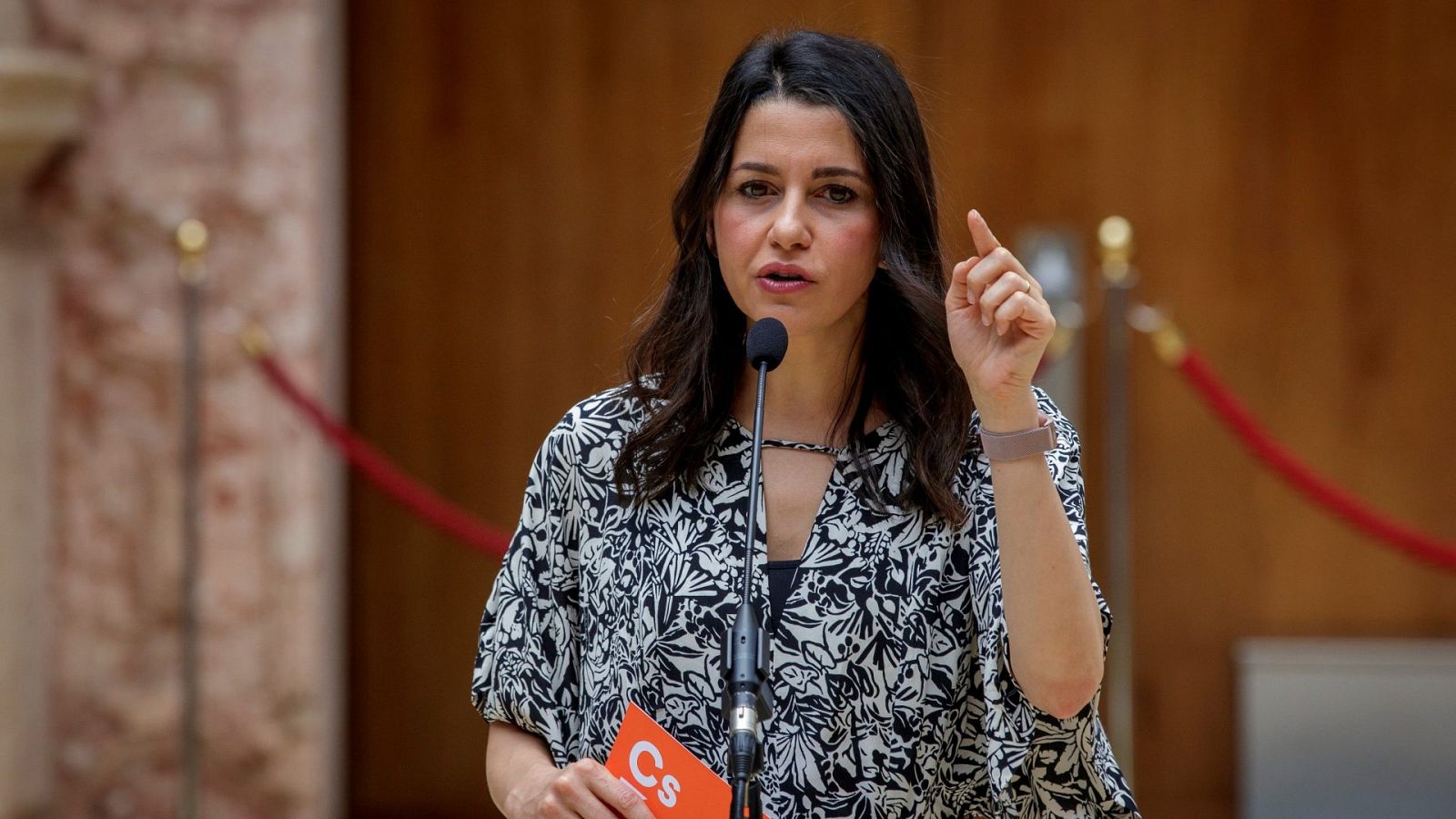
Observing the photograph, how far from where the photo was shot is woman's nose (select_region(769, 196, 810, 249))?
Result: 1793 mm

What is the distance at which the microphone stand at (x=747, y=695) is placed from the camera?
1.45 meters

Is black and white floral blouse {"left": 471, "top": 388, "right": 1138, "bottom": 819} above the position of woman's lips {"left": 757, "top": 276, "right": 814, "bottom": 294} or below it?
below

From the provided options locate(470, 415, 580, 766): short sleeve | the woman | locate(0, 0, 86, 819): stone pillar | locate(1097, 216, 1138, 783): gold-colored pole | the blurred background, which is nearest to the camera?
the woman

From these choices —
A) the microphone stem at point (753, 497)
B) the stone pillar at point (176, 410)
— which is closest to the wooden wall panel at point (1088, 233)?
the stone pillar at point (176, 410)

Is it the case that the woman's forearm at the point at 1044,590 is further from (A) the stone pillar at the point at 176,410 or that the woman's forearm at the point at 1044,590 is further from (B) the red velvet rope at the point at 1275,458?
(A) the stone pillar at the point at 176,410

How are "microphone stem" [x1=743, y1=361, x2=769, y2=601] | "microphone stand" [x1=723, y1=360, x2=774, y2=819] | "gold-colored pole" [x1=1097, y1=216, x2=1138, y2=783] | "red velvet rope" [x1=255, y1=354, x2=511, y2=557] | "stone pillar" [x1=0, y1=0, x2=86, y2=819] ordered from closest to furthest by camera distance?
1. "microphone stand" [x1=723, y1=360, x2=774, y2=819]
2. "microphone stem" [x1=743, y1=361, x2=769, y2=601]
3. "gold-colored pole" [x1=1097, y1=216, x2=1138, y2=783]
4. "red velvet rope" [x1=255, y1=354, x2=511, y2=557]
5. "stone pillar" [x1=0, y1=0, x2=86, y2=819]

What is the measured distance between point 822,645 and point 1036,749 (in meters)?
0.25

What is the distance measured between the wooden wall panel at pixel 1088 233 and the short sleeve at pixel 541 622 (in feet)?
8.63

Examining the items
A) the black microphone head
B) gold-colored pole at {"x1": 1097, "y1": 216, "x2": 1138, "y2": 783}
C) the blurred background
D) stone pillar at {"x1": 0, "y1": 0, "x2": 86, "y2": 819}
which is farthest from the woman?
stone pillar at {"x1": 0, "y1": 0, "x2": 86, "y2": 819}

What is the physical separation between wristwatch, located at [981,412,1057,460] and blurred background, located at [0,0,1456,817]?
2656 millimetres

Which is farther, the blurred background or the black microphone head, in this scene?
the blurred background

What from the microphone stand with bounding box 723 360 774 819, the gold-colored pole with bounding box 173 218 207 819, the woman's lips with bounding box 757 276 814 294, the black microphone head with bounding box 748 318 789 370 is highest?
the woman's lips with bounding box 757 276 814 294

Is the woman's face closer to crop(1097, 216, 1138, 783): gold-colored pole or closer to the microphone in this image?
the microphone

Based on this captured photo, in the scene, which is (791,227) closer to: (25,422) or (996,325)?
(996,325)
